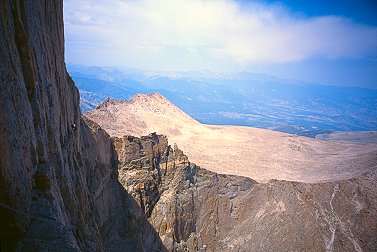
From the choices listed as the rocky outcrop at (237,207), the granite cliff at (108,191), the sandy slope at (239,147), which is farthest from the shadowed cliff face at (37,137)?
the sandy slope at (239,147)

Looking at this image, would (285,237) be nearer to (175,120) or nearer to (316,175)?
(316,175)

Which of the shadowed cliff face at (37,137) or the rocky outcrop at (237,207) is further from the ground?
the shadowed cliff face at (37,137)

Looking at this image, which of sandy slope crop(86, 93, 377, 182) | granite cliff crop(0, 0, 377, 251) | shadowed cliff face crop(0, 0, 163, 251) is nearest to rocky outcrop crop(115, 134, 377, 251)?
granite cliff crop(0, 0, 377, 251)

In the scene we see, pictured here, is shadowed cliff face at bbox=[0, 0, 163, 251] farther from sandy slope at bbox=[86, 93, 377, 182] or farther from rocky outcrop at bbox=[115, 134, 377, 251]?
sandy slope at bbox=[86, 93, 377, 182]

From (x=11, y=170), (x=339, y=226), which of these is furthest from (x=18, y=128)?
(x=339, y=226)

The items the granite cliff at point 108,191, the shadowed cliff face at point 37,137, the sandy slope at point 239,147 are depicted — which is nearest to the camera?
the shadowed cliff face at point 37,137

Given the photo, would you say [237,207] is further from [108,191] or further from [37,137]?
[37,137]

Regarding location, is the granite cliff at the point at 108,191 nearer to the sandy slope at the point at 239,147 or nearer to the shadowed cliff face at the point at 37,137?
the shadowed cliff face at the point at 37,137
